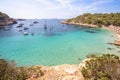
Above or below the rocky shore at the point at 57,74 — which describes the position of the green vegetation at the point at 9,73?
above

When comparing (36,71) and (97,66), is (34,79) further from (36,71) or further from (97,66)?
(97,66)

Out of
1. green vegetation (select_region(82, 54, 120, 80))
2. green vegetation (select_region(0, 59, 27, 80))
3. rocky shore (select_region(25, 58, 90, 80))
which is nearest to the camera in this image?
green vegetation (select_region(82, 54, 120, 80))

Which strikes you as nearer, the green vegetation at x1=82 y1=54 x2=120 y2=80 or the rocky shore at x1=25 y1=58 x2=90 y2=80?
the green vegetation at x1=82 y1=54 x2=120 y2=80

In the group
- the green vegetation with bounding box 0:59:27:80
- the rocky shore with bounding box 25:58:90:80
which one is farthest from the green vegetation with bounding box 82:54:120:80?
the green vegetation with bounding box 0:59:27:80

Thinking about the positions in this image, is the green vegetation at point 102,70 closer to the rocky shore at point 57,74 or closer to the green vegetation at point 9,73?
the rocky shore at point 57,74

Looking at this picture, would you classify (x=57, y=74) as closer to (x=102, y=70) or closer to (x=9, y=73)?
(x=102, y=70)

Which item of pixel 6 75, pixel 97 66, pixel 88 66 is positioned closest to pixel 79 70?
pixel 88 66

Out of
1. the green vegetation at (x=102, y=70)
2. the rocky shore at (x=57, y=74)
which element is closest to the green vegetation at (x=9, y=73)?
the rocky shore at (x=57, y=74)

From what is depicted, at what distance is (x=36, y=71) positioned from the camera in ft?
48.2

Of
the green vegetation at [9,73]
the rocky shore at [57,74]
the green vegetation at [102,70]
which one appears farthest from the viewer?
the rocky shore at [57,74]

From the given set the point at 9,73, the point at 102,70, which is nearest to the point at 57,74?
the point at 102,70

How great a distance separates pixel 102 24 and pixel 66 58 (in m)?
61.1

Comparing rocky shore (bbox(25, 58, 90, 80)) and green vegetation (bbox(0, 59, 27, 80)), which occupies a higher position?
green vegetation (bbox(0, 59, 27, 80))

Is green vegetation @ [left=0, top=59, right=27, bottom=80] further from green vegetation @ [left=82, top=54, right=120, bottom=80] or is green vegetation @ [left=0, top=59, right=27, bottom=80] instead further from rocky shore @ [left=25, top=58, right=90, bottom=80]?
green vegetation @ [left=82, top=54, right=120, bottom=80]
